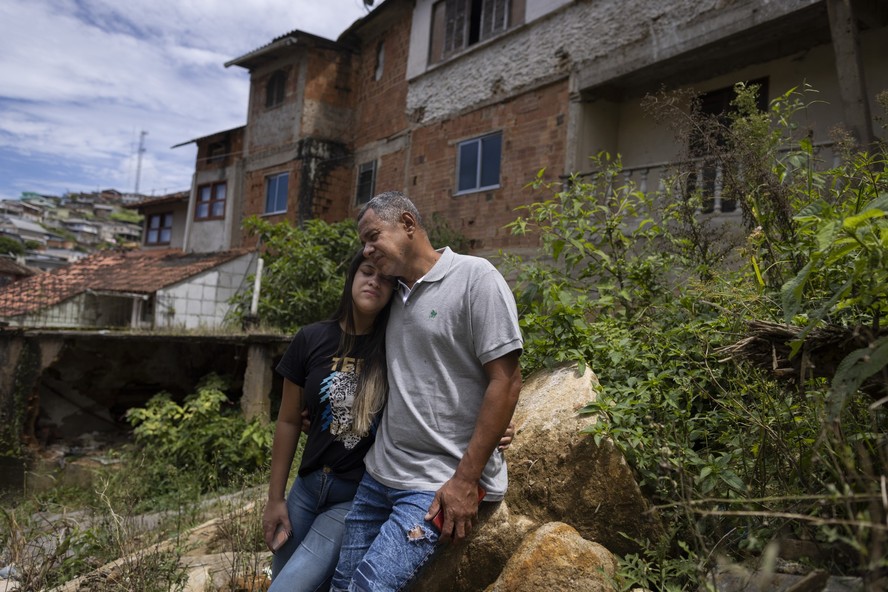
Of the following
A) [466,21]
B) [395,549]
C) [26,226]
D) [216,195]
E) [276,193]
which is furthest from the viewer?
[26,226]

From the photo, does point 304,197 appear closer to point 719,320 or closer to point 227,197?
point 227,197

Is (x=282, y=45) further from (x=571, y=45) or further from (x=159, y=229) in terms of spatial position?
(x=159, y=229)

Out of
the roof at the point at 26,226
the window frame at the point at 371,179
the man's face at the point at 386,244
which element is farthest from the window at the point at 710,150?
the roof at the point at 26,226

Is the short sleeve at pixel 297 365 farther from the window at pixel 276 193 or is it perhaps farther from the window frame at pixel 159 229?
the window frame at pixel 159 229

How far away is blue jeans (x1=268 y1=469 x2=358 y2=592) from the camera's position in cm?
243

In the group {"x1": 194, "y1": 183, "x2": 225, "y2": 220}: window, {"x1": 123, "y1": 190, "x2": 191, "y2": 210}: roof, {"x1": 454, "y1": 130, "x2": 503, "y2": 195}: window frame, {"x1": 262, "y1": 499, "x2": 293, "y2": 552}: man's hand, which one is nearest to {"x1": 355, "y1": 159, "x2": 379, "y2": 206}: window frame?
{"x1": 454, "y1": 130, "x2": 503, "y2": 195}: window frame

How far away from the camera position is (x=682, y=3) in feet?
29.3

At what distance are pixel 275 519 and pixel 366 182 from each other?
45.4ft

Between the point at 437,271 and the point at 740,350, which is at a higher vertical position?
the point at 437,271

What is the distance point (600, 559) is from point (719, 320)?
1.43 metres

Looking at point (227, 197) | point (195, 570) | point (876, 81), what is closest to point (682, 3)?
point (876, 81)

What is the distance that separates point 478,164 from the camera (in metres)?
12.3

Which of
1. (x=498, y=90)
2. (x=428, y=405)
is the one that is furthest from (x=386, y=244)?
(x=498, y=90)

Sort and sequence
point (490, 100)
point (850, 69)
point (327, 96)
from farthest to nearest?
point (327, 96), point (490, 100), point (850, 69)
